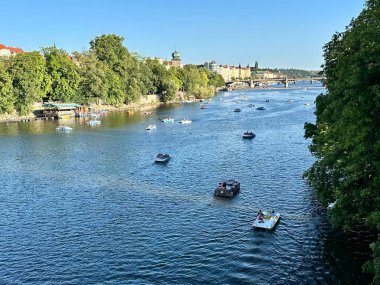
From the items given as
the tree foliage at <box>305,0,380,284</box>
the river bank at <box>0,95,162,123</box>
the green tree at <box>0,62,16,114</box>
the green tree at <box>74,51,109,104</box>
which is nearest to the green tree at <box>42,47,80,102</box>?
the green tree at <box>74,51,109,104</box>

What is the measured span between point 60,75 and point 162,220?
12419cm

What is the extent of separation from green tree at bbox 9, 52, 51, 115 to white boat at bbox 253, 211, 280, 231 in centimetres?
10951

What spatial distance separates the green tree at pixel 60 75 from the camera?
15125 cm

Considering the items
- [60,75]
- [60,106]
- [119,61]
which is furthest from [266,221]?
[119,61]

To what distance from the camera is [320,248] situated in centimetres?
3678

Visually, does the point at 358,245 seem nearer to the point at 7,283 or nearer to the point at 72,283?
the point at 72,283

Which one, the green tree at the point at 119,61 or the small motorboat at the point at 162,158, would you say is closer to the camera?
the small motorboat at the point at 162,158

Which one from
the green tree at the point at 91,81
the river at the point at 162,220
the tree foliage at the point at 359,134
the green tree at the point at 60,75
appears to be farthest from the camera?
the green tree at the point at 91,81

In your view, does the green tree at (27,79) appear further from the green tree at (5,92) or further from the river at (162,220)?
the river at (162,220)

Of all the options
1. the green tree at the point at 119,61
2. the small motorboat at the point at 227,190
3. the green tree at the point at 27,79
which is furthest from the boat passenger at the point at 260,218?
the green tree at the point at 119,61

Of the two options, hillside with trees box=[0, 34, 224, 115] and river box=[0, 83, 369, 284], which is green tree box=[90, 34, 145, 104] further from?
river box=[0, 83, 369, 284]

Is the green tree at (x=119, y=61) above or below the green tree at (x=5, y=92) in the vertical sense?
above

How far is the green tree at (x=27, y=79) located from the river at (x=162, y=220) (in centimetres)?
5104

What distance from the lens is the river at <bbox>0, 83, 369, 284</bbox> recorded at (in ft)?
109
